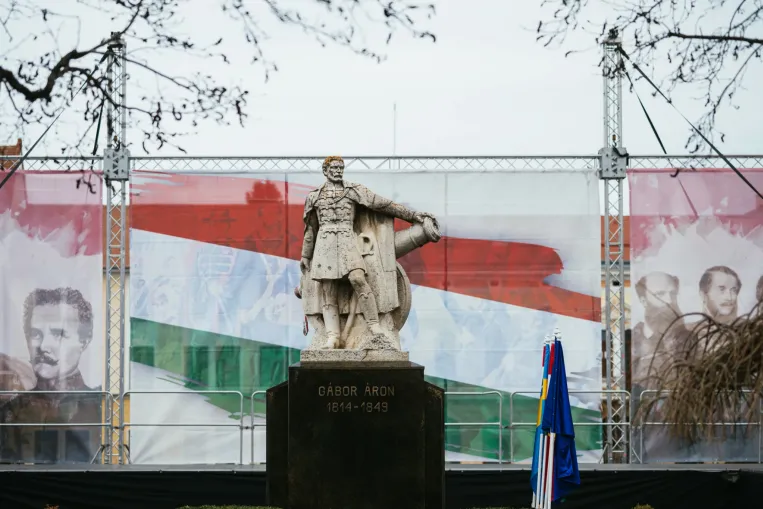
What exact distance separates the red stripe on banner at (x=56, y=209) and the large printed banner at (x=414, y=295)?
580 millimetres

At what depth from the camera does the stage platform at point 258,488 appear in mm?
10984

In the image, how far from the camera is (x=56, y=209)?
13.9m

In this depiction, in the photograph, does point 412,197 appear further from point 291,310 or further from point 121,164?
point 121,164

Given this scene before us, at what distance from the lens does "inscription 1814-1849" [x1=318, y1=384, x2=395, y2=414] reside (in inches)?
332

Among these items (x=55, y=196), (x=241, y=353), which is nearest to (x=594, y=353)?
(x=241, y=353)

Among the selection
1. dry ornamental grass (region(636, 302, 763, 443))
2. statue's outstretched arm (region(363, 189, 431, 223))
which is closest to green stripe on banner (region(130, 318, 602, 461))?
statue's outstretched arm (region(363, 189, 431, 223))

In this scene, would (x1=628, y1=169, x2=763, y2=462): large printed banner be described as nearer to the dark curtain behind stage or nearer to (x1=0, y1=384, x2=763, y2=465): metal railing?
(x1=0, y1=384, x2=763, y2=465): metal railing

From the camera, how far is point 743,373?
347cm

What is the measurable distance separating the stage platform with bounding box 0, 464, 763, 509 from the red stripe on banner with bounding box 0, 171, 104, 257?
139 inches

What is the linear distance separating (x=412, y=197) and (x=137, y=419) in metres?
4.31

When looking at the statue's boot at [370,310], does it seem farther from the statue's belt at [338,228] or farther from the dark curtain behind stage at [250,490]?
the dark curtain behind stage at [250,490]

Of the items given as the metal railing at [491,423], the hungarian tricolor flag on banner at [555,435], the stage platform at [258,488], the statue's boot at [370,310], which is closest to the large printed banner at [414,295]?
the metal railing at [491,423]

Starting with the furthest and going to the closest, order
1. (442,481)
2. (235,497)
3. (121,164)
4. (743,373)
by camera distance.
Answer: (121,164) → (235,497) → (442,481) → (743,373)

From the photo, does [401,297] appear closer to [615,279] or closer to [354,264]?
[354,264]
